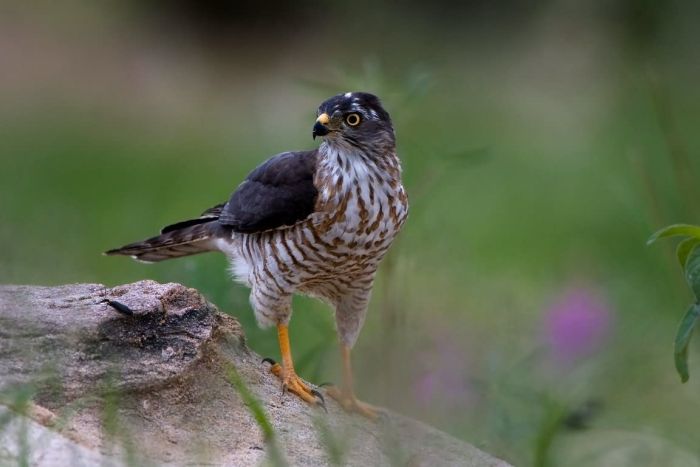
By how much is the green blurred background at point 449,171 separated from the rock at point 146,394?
11.5 inches

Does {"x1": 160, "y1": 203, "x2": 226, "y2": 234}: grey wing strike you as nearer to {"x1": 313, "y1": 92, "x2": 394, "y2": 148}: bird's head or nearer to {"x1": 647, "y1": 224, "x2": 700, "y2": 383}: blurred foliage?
{"x1": 313, "y1": 92, "x2": 394, "y2": 148}: bird's head

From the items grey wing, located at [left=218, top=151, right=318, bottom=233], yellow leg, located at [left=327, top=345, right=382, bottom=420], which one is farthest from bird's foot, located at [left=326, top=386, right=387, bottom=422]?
grey wing, located at [left=218, top=151, right=318, bottom=233]

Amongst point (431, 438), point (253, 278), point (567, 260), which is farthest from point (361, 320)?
point (567, 260)

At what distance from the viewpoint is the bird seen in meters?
5.50

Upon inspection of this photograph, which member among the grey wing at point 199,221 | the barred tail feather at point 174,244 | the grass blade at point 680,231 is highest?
the grey wing at point 199,221

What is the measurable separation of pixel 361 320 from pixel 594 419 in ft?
3.68

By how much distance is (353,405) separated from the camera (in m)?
5.55

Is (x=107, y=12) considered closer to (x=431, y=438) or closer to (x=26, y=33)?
(x=26, y=33)

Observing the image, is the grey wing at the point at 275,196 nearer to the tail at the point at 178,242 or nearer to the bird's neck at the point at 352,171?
the bird's neck at the point at 352,171

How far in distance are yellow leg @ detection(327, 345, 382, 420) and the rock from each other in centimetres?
41

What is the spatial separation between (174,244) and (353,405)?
128 cm

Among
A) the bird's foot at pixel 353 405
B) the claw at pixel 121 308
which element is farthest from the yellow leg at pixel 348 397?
the claw at pixel 121 308

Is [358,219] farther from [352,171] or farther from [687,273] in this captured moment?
Result: [687,273]

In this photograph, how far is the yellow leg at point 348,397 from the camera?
548 centimetres
